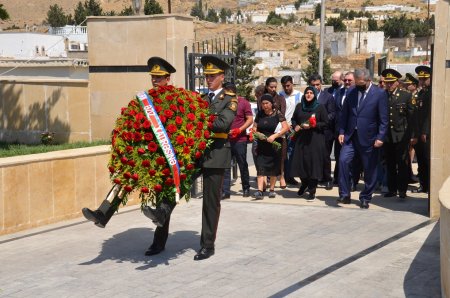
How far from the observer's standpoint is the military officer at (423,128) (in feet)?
36.2

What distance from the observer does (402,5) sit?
614 feet

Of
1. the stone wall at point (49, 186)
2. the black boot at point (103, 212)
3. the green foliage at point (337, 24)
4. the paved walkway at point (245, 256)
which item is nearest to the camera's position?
the paved walkway at point (245, 256)

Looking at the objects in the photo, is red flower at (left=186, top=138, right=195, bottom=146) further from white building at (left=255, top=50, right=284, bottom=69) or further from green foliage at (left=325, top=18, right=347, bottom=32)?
green foliage at (left=325, top=18, right=347, bottom=32)

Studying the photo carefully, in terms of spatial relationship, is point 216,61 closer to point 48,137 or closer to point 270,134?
point 270,134

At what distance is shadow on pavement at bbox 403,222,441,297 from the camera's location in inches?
260

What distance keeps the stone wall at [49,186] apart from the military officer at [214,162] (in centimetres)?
250

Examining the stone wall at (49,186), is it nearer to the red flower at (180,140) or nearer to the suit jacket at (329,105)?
the red flower at (180,140)

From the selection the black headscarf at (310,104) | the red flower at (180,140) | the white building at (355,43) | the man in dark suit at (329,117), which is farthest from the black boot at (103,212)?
the white building at (355,43)

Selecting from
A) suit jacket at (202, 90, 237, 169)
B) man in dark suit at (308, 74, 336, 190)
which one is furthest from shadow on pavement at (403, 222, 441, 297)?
man in dark suit at (308, 74, 336, 190)

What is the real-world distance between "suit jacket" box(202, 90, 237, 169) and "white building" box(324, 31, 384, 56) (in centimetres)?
10907

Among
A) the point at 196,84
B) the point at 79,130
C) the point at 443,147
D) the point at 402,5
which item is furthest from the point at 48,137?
the point at 402,5

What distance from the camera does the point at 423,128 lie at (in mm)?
11273

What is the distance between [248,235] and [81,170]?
8.09 feet

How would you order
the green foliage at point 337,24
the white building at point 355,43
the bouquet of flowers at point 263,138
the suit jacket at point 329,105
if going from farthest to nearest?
the green foliage at point 337,24 → the white building at point 355,43 → the suit jacket at point 329,105 → the bouquet of flowers at point 263,138
